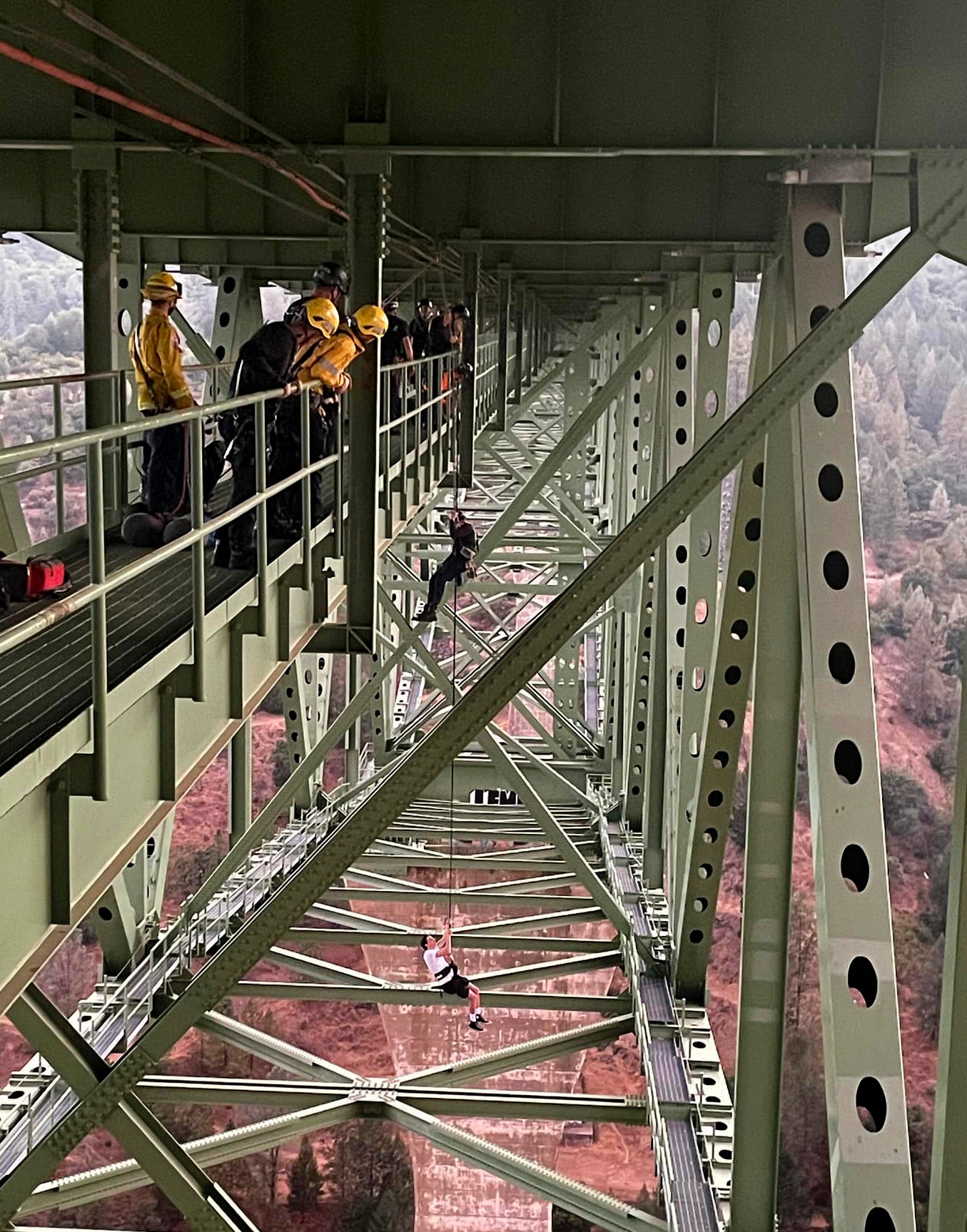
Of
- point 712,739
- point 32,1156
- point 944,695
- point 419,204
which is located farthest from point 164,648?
point 944,695

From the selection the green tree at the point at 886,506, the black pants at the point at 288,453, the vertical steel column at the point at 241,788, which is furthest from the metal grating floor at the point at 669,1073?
the green tree at the point at 886,506

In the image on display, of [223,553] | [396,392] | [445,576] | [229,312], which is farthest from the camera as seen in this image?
[229,312]

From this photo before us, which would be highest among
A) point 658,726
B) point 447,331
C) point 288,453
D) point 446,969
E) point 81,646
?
point 447,331

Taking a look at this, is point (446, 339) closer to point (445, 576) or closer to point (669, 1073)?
point (445, 576)

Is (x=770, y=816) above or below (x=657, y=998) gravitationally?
above

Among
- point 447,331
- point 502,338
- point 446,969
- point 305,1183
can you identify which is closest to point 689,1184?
point 446,969
